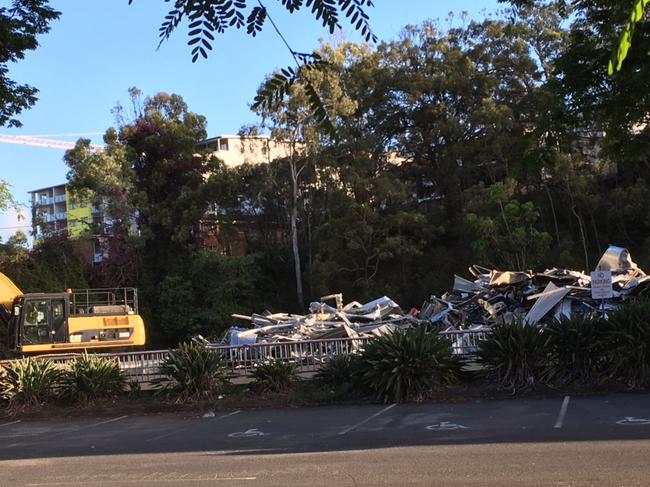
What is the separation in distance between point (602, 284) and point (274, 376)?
8584 millimetres

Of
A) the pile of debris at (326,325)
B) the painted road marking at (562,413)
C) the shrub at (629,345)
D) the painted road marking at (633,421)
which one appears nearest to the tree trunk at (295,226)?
the pile of debris at (326,325)

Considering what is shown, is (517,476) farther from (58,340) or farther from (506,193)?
(506,193)

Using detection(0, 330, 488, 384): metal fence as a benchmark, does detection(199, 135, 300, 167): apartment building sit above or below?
above

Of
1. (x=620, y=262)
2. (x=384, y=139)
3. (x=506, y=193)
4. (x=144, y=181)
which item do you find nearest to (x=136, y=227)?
(x=144, y=181)

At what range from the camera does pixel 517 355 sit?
43.8 ft

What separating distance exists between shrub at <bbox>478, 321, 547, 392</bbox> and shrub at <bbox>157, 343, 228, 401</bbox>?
232 inches

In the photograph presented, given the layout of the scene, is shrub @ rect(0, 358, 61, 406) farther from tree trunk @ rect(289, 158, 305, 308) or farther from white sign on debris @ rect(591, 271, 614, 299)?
tree trunk @ rect(289, 158, 305, 308)

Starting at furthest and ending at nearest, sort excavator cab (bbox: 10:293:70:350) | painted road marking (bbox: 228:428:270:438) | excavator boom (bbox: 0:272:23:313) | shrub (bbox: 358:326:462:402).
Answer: excavator cab (bbox: 10:293:70:350), excavator boom (bbox: 0:272:23:313), shrub (bbox: 358:326:462:402), painted road marking (bbox: 228:428:270:438)

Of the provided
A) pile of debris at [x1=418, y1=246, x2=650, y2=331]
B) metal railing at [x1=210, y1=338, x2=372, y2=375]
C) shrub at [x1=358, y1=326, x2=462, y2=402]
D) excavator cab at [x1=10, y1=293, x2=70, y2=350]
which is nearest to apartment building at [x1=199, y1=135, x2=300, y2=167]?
pile of debris at [x1=418, y1=246, x2=650, y2=331]

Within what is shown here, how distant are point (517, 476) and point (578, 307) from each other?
47.6 feet

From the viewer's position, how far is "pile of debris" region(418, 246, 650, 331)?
20.5m

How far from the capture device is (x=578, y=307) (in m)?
20.4

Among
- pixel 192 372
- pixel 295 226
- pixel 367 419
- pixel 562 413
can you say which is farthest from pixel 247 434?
pixel 295 226

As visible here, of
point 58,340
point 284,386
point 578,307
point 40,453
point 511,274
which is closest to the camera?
point 40,453
